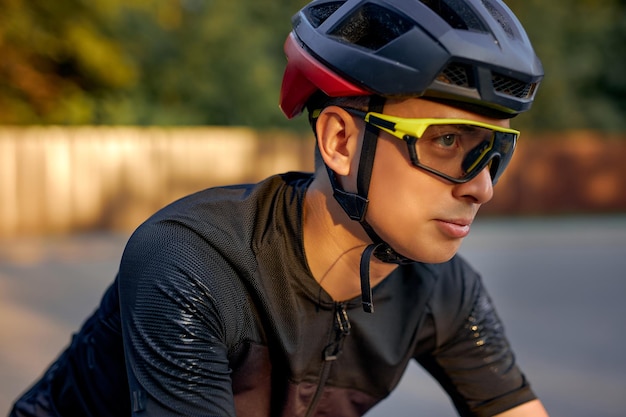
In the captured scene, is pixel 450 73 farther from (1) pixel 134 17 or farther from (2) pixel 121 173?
(1) pixel 134 17

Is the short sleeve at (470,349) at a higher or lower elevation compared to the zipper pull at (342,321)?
lower

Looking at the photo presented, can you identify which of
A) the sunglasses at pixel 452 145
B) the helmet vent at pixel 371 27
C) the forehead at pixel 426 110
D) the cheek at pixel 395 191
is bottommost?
the cheek at pixel 395 191

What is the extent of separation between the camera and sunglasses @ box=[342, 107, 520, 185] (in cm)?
228

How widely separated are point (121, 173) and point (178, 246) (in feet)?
47.3

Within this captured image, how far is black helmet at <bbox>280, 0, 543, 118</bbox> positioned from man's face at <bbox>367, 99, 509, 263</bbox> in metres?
0.07

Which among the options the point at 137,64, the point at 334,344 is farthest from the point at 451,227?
the point at 137,64

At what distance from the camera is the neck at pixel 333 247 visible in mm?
2473

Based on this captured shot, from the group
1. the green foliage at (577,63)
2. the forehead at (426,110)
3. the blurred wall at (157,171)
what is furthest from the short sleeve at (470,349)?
the green foliage at (577,63)

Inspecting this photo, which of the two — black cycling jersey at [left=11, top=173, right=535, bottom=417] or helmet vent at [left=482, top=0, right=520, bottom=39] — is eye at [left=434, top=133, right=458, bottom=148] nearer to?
helmet vent at [left=482, top=0, right=520, bottom=39]

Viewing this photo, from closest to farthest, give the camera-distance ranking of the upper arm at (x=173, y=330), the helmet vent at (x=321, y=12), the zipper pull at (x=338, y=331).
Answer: the upper arm at (x=173, y=330)
the zipper pull at (x=338, y=331)
the helmet vent at (x=321, y=12)

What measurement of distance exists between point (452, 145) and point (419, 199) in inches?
6.1

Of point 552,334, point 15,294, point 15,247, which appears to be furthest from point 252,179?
point 552,334

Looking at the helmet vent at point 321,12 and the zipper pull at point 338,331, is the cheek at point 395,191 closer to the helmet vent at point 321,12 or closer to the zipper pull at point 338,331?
the zipper pull at point 338,331

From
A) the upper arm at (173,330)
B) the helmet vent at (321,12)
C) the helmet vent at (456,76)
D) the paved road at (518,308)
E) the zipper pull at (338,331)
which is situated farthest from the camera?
the paved road at (518,308)
